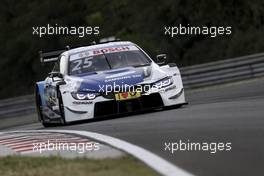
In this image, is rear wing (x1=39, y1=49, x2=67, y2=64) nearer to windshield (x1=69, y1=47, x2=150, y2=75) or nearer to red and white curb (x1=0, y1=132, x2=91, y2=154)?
windshield (x1=69, y1=47, x2=150, y2=75)

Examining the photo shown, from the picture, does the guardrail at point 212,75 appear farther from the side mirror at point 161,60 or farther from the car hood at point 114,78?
the car hood at point 114,78

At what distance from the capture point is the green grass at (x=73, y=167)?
770 centimetres

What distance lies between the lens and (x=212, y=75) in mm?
24516

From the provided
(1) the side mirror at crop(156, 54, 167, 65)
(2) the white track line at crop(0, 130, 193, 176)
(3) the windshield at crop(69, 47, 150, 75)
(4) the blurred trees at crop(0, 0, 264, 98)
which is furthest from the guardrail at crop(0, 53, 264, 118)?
(2) the white track line at crop(0, 130, 193, 176)

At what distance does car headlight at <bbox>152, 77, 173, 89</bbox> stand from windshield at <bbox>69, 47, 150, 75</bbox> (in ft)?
2.57

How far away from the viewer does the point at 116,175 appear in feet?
24.5

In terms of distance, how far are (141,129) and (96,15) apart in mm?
38926

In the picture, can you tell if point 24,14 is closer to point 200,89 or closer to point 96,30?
point 96,30

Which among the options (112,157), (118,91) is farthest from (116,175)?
(118,91)

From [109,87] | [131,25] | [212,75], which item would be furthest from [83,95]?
[131,25]

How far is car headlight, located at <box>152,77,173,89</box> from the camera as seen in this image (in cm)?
1401

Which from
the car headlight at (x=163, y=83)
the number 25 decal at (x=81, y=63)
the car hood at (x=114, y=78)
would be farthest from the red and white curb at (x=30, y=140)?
the car headlight at (x=163, y=83)

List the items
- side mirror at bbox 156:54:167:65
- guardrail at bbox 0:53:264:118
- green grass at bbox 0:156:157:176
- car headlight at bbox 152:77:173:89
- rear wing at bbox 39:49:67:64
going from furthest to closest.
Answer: guardrail at bbox 0:53:264:118 → rear wing at bbox 39:49:67:64 → side mirror at bbox 156:54:167:65 → car headlight at bbox 152:77:173:89 → green grass at bbox 0:156:157:176

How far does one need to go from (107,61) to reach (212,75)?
31.8 ft
